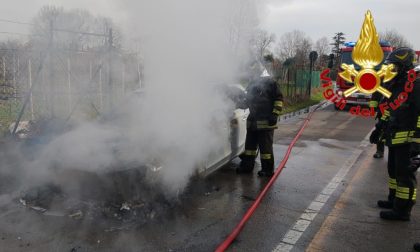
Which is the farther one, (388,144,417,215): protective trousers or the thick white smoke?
the thick white smoke

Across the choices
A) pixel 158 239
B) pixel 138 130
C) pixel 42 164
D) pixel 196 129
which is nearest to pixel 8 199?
pixel 42 164

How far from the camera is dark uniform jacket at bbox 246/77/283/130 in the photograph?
5902 mm

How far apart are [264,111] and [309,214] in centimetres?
193

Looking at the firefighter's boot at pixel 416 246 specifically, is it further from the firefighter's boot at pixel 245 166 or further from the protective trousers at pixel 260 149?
the firefighter's boot at pixel 245 166

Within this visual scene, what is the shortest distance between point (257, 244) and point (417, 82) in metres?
2.44

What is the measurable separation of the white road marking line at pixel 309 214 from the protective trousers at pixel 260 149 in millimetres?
968

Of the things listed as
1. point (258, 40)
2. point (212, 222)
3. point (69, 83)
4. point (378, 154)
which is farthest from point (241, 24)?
point (69, 83)

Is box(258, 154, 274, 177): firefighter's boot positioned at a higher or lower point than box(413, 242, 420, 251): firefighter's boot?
higher

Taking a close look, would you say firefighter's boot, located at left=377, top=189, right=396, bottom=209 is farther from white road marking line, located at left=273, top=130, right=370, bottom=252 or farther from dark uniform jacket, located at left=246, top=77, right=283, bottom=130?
dark uniform jacket, located at left=246, top=77, right=283, bottom=130

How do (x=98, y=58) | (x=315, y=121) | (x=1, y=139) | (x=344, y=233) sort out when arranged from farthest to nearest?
(x=315, y=121)
(x=98, y=58)
(x=1, y=139)
(x=344, y=233)

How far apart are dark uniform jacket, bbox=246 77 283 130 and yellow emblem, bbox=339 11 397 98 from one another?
2753 millimetres

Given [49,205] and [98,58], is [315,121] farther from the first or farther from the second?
[49,205]

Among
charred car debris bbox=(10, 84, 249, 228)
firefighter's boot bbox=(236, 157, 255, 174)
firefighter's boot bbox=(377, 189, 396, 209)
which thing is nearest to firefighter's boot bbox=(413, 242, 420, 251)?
firefighter's boot bbox=(377, 189, 396, 209)

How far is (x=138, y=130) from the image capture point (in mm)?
4871
